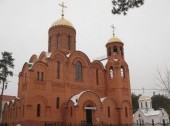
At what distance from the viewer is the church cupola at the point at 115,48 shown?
1314 inches

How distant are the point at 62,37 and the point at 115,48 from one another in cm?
688

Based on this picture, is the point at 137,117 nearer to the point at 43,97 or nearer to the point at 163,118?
the point at 163,118

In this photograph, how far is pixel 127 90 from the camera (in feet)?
106

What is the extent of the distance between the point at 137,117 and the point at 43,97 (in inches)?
1220

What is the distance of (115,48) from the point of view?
33.8 m

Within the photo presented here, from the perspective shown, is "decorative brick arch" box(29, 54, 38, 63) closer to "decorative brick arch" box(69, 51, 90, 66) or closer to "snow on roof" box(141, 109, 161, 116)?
"decorative brick arch" box(69, 51, 90, 66)

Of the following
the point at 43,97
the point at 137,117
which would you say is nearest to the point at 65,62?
the point at 43,97

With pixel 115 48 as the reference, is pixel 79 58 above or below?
below

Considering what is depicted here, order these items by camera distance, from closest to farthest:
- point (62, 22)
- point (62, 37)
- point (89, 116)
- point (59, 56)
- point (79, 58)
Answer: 1. point (89, 116)
2. point (59, 56)
3. point (79, 58)
4. point (62, 37)
5. point (62, 22)

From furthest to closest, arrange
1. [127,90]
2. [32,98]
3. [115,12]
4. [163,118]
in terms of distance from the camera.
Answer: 1. [163,118]
2. [127,90]
3. [32,98]
4. [115,12]

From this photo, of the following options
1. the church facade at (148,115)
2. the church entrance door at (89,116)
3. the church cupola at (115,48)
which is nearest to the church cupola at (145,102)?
the church facade at (148,115)

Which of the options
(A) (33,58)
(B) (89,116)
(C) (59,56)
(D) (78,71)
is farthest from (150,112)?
(C) (59,56)

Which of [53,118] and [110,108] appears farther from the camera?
[110,108]

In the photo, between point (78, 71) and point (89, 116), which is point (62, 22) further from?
point (89, 116)
